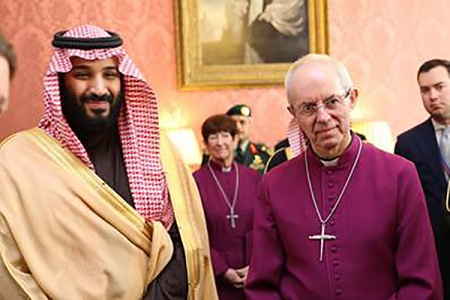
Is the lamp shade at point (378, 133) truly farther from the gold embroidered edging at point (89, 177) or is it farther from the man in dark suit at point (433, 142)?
the gold embroidered edging at point (89, 177)

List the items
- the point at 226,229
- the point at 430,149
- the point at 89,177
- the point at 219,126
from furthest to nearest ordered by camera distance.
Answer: the point at 219,126
the point at 226,229
the point at 430,149
the point at 89,177

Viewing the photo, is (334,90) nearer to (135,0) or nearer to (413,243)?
(413,243)

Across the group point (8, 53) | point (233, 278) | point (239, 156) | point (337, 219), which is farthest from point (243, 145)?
point (8, 53)

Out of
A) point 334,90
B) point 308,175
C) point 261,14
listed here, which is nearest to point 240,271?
point 308,175

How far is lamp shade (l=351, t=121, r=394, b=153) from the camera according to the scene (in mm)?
6309

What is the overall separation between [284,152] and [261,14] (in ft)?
10.5

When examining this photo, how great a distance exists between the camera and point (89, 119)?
2.67 metres

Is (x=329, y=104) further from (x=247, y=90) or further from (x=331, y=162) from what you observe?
(x=247, y=90)

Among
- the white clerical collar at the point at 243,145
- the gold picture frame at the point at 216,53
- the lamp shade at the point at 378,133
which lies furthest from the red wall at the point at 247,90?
the white clerical collar at the point at 243,145

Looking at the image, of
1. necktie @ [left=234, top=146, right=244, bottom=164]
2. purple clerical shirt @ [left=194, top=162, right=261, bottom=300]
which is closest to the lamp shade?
necktie @ [left=234, top=146, right=244, bottom=164]

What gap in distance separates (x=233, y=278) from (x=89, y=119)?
1862 mm

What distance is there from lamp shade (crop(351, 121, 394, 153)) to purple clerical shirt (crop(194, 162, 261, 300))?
2205 millimetres

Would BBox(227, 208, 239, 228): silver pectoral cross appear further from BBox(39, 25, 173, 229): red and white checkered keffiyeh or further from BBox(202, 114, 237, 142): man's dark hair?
BBox(39, 25, 173, 229): red and white checkered keffiyeh

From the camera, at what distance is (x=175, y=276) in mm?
2625
